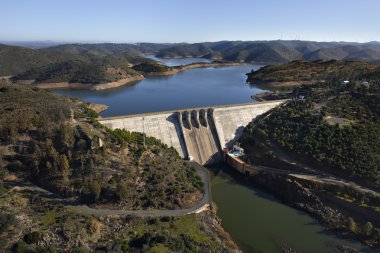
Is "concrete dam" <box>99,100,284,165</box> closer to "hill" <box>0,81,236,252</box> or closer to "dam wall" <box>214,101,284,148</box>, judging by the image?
"dam wall" <box>214,101,284,148</box>

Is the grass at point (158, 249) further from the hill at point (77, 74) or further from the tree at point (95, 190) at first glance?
the hill at point (77, 74)

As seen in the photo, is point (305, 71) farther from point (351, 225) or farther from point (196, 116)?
point (351, 225)

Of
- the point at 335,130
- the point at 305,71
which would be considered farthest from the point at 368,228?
the point at 305,71

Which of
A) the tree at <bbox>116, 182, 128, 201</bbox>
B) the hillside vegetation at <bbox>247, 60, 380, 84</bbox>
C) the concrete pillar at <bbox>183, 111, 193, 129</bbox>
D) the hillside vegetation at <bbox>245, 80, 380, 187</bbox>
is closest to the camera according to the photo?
the tree at <bbox>116, 182, 128, 201</bbox>

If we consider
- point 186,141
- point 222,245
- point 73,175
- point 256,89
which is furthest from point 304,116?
point 256,89

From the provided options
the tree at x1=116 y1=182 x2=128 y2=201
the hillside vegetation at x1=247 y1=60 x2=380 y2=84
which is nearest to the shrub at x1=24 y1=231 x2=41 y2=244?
the tree at x1=116 y1=182 x2=128 y2=201

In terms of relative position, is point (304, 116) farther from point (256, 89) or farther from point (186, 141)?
point (256, 89)

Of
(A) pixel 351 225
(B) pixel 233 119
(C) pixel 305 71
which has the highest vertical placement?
(C) pixel 305 71

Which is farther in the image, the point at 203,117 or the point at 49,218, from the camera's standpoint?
the point at 203,117
